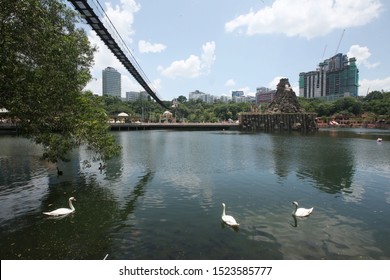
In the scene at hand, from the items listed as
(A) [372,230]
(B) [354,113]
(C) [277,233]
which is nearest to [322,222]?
(A) [372,230]

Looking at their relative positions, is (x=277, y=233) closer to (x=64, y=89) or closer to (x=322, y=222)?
(x=322, y=222)

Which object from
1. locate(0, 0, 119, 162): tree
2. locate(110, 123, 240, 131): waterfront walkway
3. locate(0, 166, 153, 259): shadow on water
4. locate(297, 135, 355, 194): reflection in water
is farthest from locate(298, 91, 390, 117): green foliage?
locate(0, 166, 153, 259): shadow on water

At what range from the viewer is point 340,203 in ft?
63.0

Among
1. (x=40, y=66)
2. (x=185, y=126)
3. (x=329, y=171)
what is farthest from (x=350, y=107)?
(x=40, y=66)

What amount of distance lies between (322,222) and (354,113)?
185619mm

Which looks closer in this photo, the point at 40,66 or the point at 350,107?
the point at 40,66

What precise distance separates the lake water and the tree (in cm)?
508

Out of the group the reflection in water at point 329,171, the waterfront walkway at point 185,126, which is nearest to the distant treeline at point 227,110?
the waterfront walkway at point 185,126

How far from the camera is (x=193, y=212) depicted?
17094mm

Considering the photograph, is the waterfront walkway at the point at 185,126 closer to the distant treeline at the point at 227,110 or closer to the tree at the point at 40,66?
the distant treeline at the point at 227,110

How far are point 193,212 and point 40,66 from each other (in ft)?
37.8

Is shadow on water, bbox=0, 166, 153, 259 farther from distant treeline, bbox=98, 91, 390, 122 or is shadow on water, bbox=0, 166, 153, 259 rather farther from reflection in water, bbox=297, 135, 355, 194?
distant treeline, bbox=98, 91, 390, 122

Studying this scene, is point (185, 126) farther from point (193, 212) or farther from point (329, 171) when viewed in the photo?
point (193, 212)

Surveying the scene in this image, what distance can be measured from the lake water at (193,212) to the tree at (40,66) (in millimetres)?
5079
